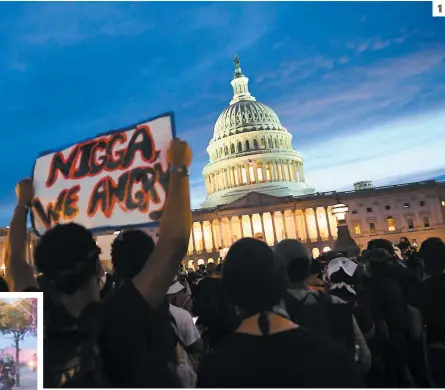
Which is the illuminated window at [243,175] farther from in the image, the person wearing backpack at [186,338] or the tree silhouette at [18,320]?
the tree silhouette at [18,320]

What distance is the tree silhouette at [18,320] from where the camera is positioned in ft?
12.1

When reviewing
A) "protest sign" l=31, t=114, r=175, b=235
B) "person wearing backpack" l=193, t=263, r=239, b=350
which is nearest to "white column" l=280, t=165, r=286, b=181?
"person wearing backpack" l=193, t=263, r=239, b=350

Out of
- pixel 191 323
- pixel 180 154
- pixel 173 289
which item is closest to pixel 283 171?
pixel 173 289

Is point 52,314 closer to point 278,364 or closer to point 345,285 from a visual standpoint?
point 278,364

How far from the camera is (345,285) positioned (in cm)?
608

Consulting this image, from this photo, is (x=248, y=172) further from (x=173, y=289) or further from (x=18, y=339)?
(x=18, y=339)

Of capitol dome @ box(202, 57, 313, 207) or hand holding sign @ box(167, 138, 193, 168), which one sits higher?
capitol dome @ box(202, 57, 313, 207)

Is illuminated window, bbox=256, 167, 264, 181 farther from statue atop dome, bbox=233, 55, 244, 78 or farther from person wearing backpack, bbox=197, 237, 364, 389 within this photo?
person wearing backpack, bbox=197, 237, 364, 389

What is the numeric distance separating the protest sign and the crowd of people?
19 cm

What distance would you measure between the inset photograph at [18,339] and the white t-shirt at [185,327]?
1.35 metres

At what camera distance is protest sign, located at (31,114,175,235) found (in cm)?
395

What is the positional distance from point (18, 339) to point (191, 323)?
5.26ft

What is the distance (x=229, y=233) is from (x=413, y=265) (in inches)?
3011

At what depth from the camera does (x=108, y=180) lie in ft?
13.8
